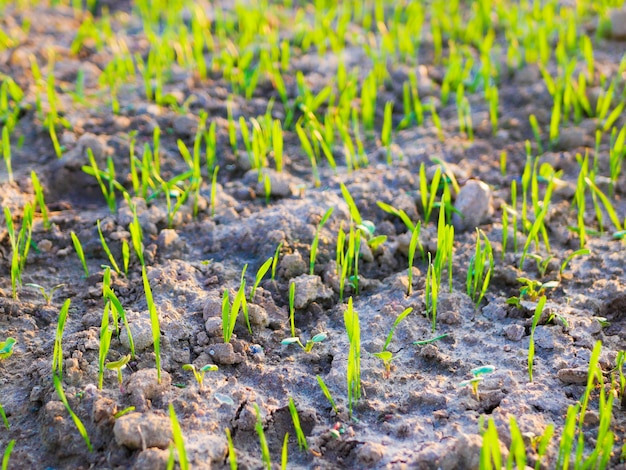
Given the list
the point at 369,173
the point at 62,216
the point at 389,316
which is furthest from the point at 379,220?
the point at 62,216

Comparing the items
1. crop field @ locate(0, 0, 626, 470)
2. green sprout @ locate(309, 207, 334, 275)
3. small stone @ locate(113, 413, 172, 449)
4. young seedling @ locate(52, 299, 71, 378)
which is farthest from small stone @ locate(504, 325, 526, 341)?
young seedling @ locate(52, 299, 71, 378)

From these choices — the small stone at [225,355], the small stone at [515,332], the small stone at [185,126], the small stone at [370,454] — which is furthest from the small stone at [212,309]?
the small stone at [185,126]

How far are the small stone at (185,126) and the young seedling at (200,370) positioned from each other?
4.52ft

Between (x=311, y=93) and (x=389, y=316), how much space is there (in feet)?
5.01

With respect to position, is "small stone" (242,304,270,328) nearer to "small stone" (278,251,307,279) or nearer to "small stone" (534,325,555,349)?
"small stone" (278,251,307,279)

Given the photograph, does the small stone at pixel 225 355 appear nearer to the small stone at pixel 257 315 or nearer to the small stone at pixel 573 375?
the small stone at pixel 257 315

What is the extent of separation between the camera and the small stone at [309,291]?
206cm

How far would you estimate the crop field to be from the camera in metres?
1.63

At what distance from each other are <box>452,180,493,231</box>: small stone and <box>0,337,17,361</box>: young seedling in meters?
1.46

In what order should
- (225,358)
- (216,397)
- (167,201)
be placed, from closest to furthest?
(216,397), (225,358), (167,201)

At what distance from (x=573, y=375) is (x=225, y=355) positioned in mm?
897

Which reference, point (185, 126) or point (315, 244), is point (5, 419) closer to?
point (315, 244)

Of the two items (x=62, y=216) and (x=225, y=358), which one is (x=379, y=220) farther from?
(x=62, y=216)

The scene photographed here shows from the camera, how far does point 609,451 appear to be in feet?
4.69
